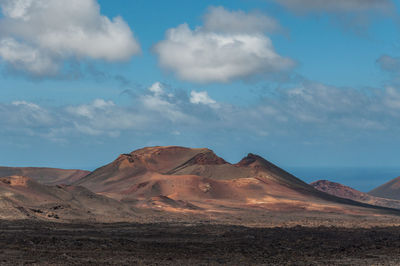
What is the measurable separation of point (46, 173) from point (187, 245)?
5049 inches

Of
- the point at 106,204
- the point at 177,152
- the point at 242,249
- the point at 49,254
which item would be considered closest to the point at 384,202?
the point at 177,152

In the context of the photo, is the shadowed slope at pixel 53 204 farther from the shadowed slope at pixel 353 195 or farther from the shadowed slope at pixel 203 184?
the shadowed slope at pixel 353 195

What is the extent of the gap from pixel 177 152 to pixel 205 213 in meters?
63.9

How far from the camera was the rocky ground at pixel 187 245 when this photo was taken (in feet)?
104

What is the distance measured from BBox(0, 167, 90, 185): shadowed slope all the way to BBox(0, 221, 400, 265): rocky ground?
103775mm

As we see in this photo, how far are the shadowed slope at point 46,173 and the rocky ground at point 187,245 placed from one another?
104 m

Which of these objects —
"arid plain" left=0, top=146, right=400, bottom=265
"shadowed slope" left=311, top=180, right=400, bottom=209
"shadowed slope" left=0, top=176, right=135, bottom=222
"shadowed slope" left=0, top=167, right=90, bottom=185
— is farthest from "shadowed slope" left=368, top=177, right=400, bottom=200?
"shadowed slope" left=0, top=176, right=135, bottom=222

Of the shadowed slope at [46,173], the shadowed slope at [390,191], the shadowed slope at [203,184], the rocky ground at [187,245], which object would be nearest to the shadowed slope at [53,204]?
the rocky ground at [187,245]

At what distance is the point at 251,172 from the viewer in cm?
11619

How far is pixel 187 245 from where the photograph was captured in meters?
39.1

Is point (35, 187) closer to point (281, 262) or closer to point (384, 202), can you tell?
point (281, 262)

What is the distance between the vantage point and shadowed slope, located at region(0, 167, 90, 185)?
153375 mm

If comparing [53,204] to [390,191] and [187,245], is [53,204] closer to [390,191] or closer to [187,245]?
[187,245]

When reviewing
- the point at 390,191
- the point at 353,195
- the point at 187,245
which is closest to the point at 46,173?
the point at 353,195
